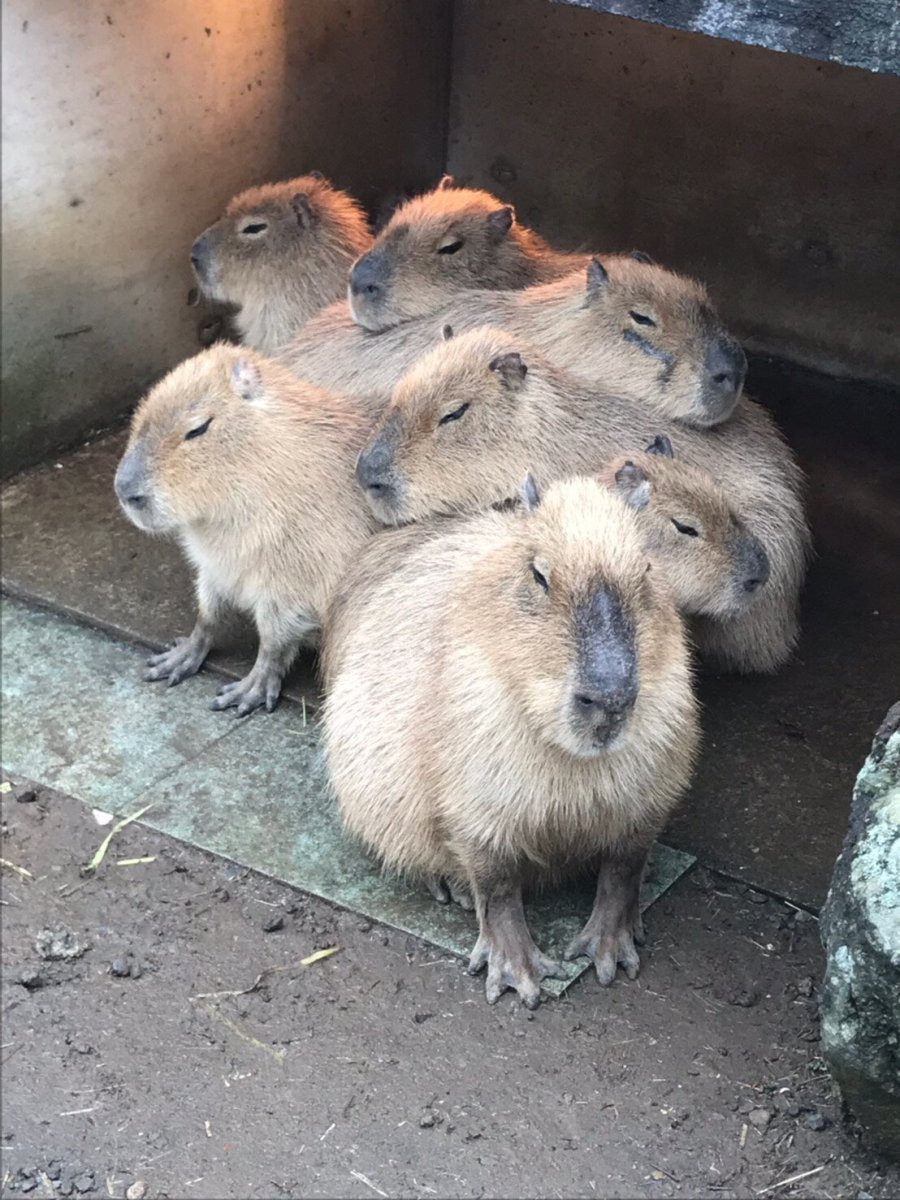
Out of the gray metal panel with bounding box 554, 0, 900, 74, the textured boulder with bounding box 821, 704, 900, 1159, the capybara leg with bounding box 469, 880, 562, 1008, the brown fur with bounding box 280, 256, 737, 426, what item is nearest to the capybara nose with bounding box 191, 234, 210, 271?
the brown fur with bounding box 280, 256, 737, 426

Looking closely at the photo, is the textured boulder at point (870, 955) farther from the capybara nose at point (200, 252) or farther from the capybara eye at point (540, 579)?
the capybara nose at point (200, 252)

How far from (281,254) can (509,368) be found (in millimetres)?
1713

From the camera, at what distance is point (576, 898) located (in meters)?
4.10

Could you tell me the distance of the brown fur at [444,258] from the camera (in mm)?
5398

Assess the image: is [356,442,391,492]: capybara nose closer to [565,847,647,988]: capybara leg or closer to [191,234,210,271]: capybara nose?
[565,847,647,988]: capybara leg

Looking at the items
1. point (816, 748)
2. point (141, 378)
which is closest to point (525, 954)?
point (816, 748)

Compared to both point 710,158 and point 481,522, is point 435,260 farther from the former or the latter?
point 710,158

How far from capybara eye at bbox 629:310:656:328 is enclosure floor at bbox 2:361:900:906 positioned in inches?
45.2

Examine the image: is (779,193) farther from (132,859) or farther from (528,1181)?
(528,1181)

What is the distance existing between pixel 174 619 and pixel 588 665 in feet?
7.95

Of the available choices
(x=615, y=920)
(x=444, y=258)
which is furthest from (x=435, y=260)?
(x=615, y=920)

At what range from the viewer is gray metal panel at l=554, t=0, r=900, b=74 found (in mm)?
3381

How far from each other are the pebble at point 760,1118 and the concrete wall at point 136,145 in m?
3.97

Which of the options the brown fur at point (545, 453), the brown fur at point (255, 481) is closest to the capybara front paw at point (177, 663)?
the brown fur at point (255, 481)
